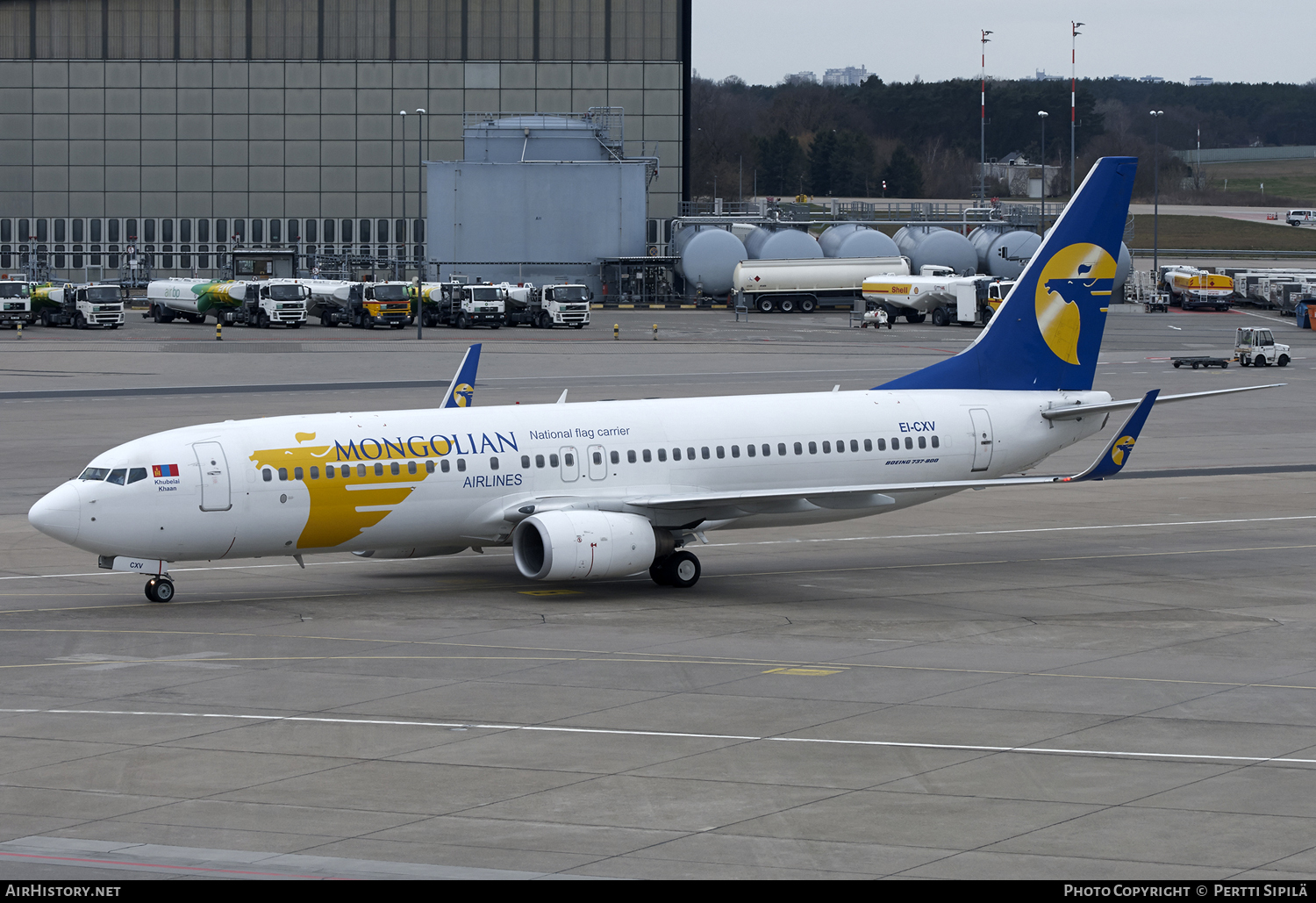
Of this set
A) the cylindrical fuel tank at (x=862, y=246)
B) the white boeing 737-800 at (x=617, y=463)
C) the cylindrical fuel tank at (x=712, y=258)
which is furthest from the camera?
the cylindrical fuel tank at (x=862, y=246)

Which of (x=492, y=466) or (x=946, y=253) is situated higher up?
(x=946, y=253)

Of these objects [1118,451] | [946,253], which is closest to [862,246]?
[946,253]

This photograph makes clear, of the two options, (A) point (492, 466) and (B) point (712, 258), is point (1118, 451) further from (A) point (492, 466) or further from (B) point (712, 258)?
(B) point (712, 258)

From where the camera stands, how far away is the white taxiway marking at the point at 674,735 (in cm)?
2119

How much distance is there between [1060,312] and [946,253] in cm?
10726

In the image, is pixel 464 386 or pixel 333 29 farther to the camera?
pixel 333 29

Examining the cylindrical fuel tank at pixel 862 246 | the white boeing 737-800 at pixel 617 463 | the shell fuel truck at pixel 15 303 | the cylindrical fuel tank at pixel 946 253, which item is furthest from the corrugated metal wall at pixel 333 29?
the white boeing 737-800 at pixel 617 463

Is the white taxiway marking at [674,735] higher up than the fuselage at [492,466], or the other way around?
the fuselage at [492,466]

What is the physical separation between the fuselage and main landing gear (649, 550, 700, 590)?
0.99 meters

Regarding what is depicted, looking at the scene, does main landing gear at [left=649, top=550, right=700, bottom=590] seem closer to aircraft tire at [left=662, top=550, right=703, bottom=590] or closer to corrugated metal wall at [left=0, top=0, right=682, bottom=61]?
aircraft tire at [left=662, top=550, right=703, bottom=590]

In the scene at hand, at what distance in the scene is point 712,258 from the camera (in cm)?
14350

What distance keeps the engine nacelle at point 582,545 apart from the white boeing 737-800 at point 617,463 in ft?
0.15

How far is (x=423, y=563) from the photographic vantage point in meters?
39.2

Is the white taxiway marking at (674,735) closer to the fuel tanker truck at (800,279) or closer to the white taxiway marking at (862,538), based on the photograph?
the white taxiway marking at (862,538)
